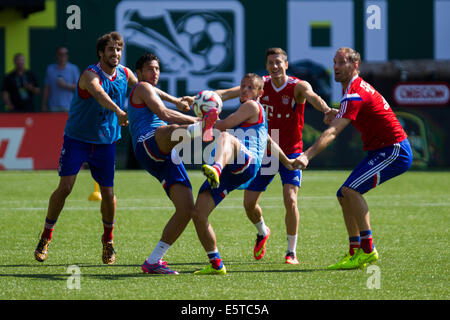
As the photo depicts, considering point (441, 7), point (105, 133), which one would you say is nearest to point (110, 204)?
point (105, 133)

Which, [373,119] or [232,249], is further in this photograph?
[232,249]

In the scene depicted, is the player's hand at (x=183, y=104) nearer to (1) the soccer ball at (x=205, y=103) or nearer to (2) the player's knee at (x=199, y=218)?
(1) the soccer ball at (x=205, y=103)

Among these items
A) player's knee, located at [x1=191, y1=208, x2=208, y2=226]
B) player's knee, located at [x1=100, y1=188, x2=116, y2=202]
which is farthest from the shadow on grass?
player's knee, located at [x1=100, y1=188, x2=116, y2=202]

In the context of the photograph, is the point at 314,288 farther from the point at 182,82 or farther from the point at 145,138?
the point at 182,82

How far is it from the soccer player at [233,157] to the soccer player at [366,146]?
0.65 m

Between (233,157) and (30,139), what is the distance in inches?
448

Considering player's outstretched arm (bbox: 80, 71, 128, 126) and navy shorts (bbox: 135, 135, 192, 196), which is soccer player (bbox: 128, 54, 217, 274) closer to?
navy shorts (bbox: 135, 135, 192, 196)

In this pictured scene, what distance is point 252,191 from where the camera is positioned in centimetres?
846

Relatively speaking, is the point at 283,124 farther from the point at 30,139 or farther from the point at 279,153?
the point at 30,139

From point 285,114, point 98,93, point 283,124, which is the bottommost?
point 283,124

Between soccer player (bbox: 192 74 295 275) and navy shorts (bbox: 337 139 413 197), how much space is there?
66cm

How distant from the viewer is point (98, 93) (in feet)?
25.1

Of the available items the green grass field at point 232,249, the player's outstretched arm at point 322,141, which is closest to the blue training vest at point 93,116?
the green grass field at point 232,249

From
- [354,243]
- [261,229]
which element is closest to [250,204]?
[261,229]
